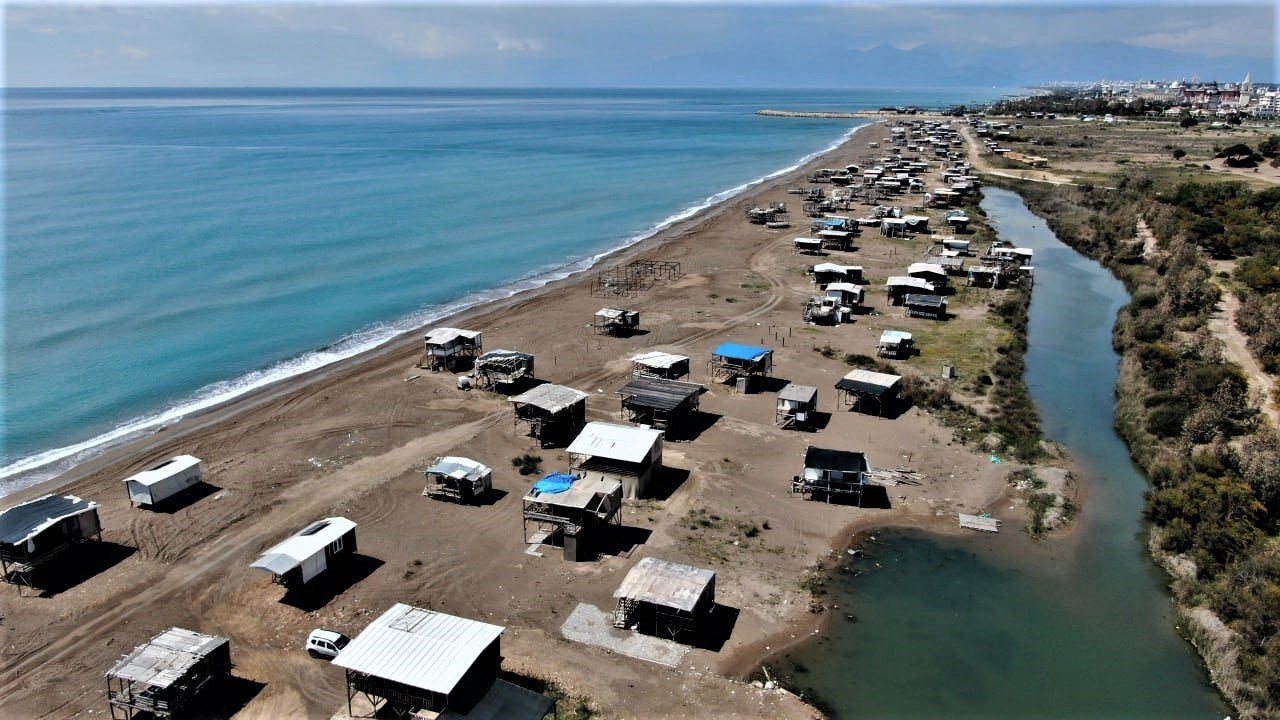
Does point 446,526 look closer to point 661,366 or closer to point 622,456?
point 622,456

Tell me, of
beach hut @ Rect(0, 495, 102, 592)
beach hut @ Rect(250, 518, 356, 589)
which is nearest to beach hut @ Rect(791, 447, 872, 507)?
beach hut @ Rect(250, 518, 356, 589)

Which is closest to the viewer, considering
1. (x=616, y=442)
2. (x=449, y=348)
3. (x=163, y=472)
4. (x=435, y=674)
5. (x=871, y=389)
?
(x=435, y=674)

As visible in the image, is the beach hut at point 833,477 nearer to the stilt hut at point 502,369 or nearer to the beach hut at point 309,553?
the stilt hut at point 502,369

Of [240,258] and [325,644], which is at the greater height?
[240,258]

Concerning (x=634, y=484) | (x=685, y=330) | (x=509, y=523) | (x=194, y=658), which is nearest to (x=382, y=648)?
(x=194, y=658)

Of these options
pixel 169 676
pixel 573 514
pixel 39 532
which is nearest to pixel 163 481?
pixel 39 532

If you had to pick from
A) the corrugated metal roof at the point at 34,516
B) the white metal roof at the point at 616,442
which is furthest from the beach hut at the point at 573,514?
the corrugated metal roof at the point at 34,516

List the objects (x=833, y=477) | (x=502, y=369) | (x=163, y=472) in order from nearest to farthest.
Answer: (x=163, y=472)
(x=833, y=477)
(x=502, y=369)
